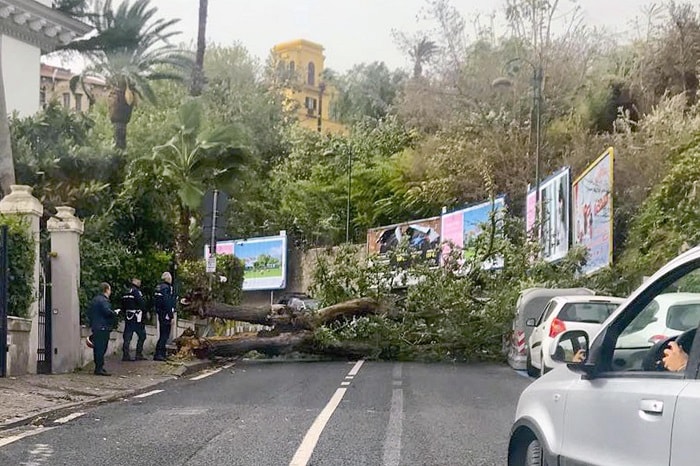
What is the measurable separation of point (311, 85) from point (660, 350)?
95806mm

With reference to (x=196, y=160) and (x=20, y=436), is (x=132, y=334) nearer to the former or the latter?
(x=196, y=160)

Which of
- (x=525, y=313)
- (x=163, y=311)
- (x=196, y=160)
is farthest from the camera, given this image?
(x=196, y=160)

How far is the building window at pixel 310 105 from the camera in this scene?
302ft

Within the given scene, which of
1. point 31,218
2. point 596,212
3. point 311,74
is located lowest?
point 31,218

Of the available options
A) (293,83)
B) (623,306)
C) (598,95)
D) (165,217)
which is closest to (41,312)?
(165,217)

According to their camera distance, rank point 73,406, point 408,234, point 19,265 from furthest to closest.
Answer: point 408,234
point 19,265
point 73,406

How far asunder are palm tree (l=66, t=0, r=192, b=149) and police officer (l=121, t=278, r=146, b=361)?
15273mm

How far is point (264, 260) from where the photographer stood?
47.9 meters

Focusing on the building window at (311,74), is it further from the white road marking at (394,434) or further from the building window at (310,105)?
the white road marking at (394,434)

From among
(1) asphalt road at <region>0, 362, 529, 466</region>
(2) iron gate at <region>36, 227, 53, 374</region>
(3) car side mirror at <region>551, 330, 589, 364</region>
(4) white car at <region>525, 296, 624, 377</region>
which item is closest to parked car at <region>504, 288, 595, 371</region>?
(4) white car at <region>525, 296, 624, 377</region>

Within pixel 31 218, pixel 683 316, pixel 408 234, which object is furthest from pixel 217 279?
pixel 683 316

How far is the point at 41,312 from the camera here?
15.6 meters

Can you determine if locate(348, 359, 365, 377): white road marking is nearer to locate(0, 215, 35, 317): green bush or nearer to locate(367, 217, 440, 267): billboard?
locate(0, 215, 35, 317): green bush

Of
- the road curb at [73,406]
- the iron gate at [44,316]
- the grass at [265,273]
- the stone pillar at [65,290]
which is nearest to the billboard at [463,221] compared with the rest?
the grass at [265,273]
